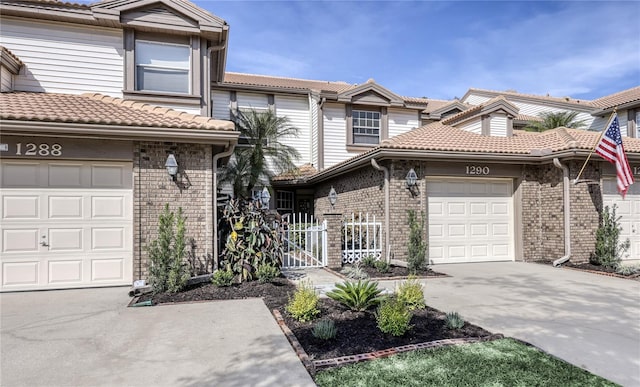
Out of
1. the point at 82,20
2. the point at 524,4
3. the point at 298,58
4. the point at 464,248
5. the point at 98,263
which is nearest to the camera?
the point at 98,263

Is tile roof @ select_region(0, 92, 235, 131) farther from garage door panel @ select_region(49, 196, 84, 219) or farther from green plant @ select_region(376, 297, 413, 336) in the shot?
green plant @ select_region(376, 297, 413, 336)

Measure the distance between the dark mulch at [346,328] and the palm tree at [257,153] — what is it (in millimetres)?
7873

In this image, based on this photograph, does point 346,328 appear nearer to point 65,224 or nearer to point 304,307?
point 304,307

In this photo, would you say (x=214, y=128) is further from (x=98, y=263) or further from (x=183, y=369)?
(x=183, y=369)

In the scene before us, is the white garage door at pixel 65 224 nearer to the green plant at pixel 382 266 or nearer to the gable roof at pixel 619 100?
the green plant at pixel 382 266

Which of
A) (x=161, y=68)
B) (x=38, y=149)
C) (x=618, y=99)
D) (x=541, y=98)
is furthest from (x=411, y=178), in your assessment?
(x=541, y=98)

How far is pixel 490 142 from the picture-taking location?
36.8 feet

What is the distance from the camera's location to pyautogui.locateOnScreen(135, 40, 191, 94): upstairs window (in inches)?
357

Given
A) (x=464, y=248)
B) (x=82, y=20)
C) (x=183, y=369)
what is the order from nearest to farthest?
(x=183, y=369), (x=82, y=20), (x=464, y=248)

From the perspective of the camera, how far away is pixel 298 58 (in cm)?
1405

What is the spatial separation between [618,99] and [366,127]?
1344cm

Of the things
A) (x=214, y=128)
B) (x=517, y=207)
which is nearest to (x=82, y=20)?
(x=214, y=128)

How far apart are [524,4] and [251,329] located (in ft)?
33.8

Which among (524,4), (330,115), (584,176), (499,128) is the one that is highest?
(524,4)
